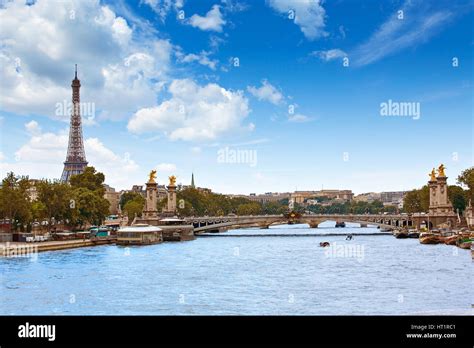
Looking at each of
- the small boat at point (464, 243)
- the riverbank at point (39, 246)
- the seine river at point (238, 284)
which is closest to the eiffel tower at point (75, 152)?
the riverbank at point (39, 246)

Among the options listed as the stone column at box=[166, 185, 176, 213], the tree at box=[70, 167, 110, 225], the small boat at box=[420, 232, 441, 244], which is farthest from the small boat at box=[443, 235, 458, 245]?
the stone column at box=[166, 185, 176, 213]

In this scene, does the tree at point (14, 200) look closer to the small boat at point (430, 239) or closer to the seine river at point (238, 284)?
the seine river at point (238, 284)

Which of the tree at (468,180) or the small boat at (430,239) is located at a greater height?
the tree at (468,180)

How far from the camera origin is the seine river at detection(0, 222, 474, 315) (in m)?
20.4

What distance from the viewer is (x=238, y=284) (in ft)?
88.0

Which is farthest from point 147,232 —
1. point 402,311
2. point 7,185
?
point 402,311

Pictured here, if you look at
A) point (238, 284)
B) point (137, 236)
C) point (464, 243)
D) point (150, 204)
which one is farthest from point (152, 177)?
point (238, 284)

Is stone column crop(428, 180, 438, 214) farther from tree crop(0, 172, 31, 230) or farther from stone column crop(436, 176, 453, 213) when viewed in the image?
tree crop(0, 172, 31, 230)

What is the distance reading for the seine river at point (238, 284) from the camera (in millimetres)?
20406

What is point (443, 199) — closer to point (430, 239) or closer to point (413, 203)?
point (430, 239)
